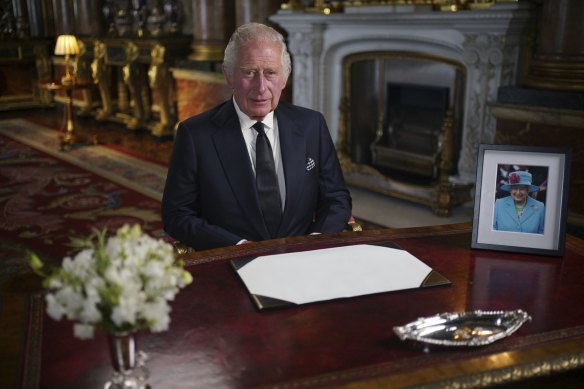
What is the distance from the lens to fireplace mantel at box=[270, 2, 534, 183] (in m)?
4.31

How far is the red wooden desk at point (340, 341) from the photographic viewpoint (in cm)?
111

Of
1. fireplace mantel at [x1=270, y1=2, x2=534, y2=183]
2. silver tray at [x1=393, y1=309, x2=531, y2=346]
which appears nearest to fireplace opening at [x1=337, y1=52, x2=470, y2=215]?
fireplace mantel at [x1=270, y1=2, x2=534, y2=183]

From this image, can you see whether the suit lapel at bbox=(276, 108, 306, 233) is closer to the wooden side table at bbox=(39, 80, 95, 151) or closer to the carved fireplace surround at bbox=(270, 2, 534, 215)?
the carved fireplace surround at bbox=(270, 2, 534, 215)

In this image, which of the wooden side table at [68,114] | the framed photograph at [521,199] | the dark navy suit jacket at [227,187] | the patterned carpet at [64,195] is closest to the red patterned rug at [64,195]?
the patterned carpet at [64,195]

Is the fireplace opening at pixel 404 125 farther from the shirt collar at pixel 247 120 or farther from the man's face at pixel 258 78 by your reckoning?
the man's face at pixel 258 78

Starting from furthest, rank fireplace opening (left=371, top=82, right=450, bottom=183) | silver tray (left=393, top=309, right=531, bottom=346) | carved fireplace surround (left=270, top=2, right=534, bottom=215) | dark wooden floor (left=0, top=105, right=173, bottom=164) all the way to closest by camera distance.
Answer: dark wooden floor (left=0, top=105, right=173, bottom=164) → fireplace opening (left=371, top=82, right=450, bottom=183) → carved fireplace surround (left=270, top=2, right=534, bottom=215) → silver tray (left=393, top=309, right=531, bottom=346)

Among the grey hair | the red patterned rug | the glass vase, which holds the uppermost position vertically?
the grey hair

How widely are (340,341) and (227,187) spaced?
1.05 metres

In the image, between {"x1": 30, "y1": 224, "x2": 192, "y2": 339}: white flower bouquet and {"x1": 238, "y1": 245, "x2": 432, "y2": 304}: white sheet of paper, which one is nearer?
{"x1": 30, "y1": 224, "x2": 192, "y2": 339}: white flower bouquet

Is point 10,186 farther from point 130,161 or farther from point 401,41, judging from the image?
point 401,41

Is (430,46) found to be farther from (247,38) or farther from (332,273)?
(332,273)

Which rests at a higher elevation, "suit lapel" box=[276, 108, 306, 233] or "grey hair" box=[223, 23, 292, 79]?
"grey hair" box=[223, 23, 292, 79]

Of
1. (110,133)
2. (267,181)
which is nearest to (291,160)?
(267,181)

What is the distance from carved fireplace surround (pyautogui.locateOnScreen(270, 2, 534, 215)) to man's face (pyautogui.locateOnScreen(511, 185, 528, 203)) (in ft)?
6.23
